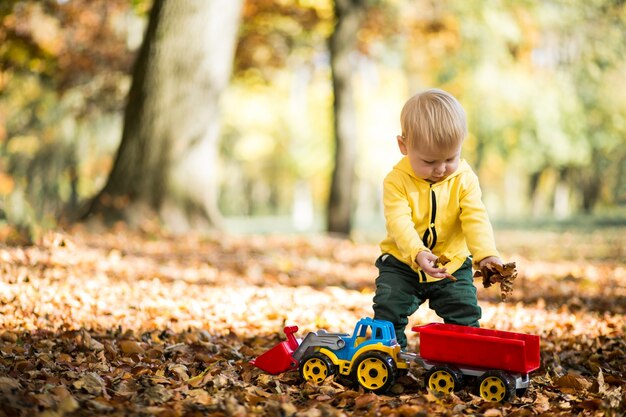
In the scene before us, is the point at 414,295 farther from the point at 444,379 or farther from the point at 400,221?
the point at 444,379

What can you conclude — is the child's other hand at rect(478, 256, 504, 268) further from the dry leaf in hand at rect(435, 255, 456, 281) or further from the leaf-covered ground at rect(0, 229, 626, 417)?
the leaf-covered ground at rect(0, 229, 626, 417)

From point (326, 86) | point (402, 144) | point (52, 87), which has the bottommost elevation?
point (402, 144)

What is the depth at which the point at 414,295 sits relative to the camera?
4086 millimetres

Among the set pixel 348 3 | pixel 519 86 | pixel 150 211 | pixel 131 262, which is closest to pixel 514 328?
pixel 131 262

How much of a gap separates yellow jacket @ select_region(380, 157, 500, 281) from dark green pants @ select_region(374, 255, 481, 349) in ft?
0.25

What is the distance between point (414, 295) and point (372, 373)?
0.64 meters

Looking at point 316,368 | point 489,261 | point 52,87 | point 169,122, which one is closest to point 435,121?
point 489,261

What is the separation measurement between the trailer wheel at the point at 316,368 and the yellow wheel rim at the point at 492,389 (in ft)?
2.48

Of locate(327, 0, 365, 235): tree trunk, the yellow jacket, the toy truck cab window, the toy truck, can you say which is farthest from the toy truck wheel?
locate(327, 0, 365, 235): tree trunk

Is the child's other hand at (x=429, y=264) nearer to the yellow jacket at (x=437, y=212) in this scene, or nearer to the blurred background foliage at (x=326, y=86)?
the yellow jacket at (x=437, y=212)

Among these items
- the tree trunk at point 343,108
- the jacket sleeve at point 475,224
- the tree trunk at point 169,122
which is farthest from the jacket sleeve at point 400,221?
the tree trunk at point 343,108

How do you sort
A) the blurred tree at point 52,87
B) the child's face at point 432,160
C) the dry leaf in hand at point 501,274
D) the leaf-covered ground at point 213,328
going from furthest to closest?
the blurred tree at point 52,87, the child's face at point 432,160, the dry leaf in hand at point 501,274, the leaf-covered ground at point 213,328

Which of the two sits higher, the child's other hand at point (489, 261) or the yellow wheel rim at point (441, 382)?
the child's other hand at point (489, 261)

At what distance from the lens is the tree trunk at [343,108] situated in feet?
46.5
